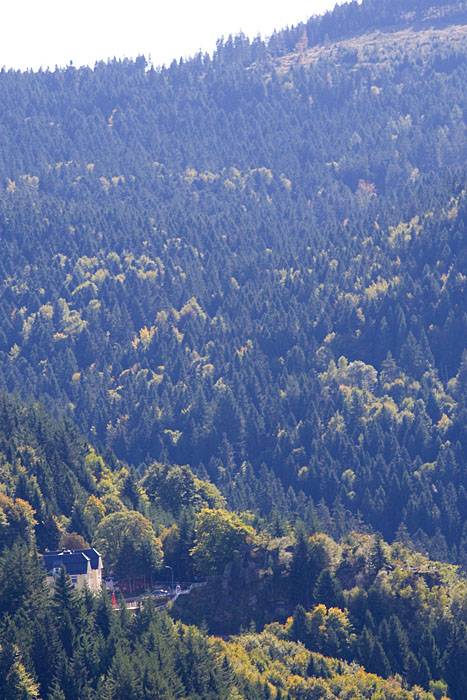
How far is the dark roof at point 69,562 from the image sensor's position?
135 m

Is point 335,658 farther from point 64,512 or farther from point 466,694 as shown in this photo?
point 64,512

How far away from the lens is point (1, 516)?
477 feet

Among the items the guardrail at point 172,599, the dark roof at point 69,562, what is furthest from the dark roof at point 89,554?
the guardrail at point 172,599

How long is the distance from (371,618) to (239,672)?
65.7 ft

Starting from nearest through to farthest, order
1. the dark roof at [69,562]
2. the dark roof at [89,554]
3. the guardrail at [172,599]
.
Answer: the dark roof at [69,562], the guardrail at [172,599], the dark roof at [89,554]

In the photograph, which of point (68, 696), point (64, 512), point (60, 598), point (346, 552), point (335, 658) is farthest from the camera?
point (64, 512)

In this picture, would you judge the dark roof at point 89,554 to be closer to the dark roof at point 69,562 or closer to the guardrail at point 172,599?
the dark roof at point 69,562

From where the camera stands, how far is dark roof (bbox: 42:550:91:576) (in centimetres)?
13462

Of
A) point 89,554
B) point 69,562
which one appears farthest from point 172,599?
point 69,562

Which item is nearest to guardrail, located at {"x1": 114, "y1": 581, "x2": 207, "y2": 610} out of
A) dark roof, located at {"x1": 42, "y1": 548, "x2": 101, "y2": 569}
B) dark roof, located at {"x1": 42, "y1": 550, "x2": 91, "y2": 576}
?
dark roof, located at {"x1": 42, "y1": 548, "x2": 101, "y2": 569}

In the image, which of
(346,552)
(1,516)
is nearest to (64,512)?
(1,516)

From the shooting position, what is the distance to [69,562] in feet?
447

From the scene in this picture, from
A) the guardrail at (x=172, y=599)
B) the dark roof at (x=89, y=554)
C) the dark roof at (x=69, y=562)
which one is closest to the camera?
the dark roof at (x=69, y=562)

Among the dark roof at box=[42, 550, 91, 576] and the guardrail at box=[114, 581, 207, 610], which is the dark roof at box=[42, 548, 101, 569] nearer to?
the dark roof at box=[42, 550, 91, 576]
